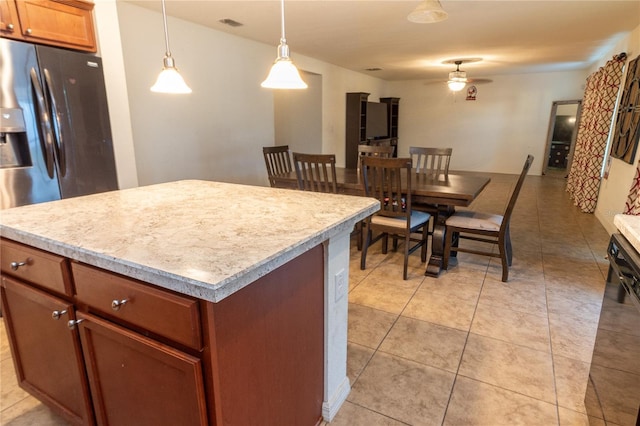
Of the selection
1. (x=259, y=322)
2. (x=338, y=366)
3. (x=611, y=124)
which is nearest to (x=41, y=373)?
(x=259, y=322)

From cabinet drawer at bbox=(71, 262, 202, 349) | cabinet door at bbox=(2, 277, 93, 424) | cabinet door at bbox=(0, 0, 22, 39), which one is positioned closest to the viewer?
cabinet drawer at bbox=(71, 262, 202, 349)

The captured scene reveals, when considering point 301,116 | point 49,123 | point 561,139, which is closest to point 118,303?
point 49,123

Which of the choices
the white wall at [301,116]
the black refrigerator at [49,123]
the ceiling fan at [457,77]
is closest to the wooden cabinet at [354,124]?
the white wall at [301,116]

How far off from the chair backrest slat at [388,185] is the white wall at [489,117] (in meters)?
6.83

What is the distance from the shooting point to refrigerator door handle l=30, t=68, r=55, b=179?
2.22 meters

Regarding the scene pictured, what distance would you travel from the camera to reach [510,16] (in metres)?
3.52

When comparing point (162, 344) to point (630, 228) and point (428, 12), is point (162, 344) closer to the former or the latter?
point (630, 228)

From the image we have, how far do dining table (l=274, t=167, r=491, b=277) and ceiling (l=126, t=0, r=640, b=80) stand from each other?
1.55 metres

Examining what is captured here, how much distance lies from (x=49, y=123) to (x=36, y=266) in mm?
1526

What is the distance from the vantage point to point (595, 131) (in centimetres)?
480

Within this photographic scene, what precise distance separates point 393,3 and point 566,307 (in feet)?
9.23

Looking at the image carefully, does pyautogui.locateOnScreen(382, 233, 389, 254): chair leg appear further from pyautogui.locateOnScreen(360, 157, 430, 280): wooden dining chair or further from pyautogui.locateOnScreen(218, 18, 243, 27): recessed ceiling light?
pyautogui.locateOnScreen(218, 18, 243, 27): recessed ceiling light

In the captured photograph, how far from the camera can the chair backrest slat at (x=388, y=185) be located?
8.67 feet

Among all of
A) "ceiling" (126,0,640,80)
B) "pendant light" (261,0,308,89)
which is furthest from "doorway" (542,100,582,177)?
"pendant light" (261,0,308,89)
